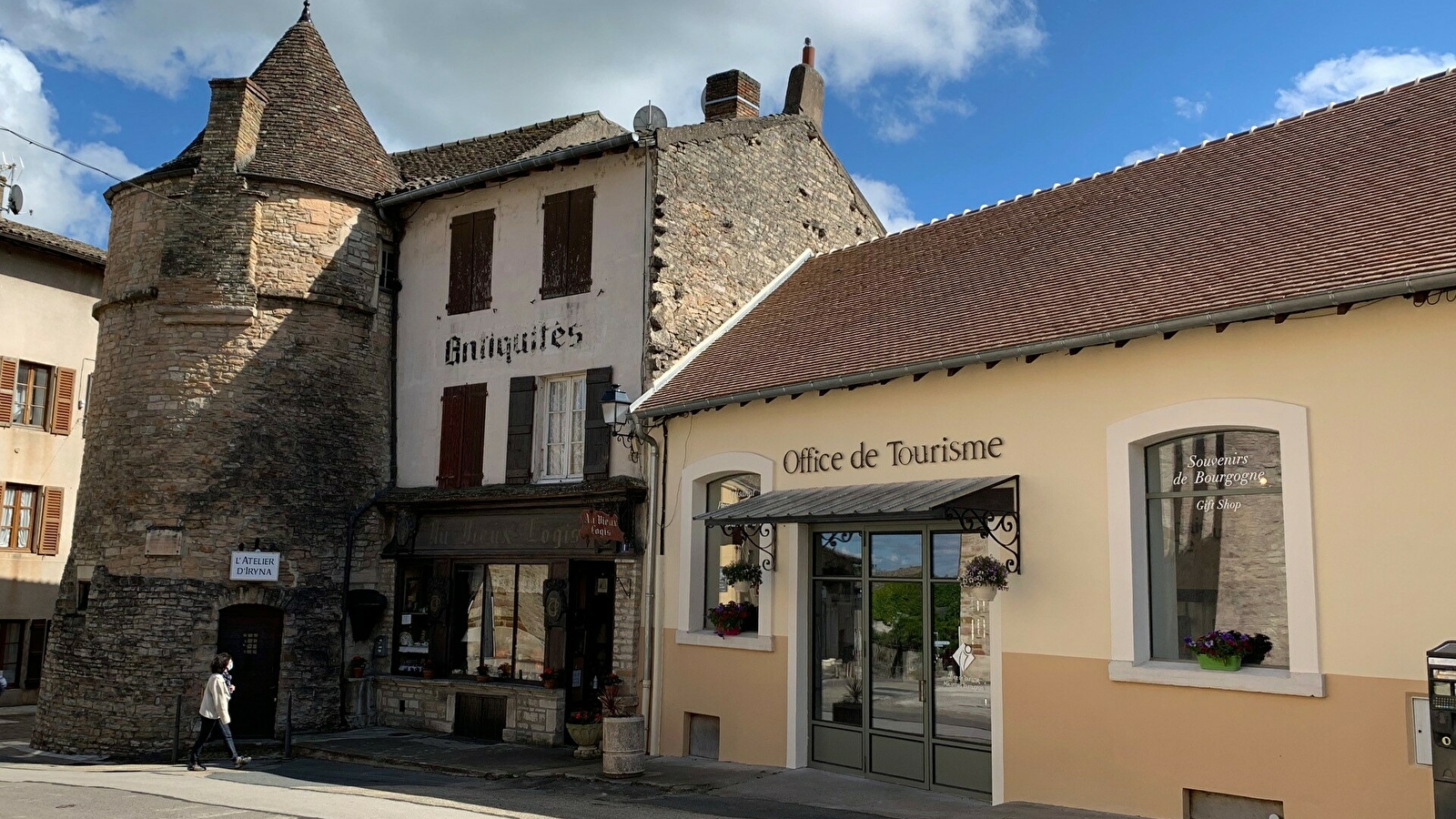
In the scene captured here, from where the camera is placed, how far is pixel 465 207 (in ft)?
55.8

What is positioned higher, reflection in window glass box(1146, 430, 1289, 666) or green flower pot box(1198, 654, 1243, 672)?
reflection in window glass box(1146, 430, 1289, 666)

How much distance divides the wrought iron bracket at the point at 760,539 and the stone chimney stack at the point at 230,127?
9294 millimetres

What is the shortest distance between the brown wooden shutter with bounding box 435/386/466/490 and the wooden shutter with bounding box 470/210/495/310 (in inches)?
51.1

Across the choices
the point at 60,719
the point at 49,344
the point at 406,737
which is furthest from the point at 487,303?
the point at 49,344

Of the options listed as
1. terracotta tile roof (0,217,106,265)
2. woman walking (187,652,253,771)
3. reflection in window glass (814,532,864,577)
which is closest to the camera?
reflection in window glass (814,532,864,577)

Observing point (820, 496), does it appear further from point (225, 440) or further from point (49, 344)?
point (49, 344)

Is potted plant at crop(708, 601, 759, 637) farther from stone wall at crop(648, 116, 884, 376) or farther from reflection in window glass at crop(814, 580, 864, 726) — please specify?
stone wall at crop(648, 116, 884, 376)

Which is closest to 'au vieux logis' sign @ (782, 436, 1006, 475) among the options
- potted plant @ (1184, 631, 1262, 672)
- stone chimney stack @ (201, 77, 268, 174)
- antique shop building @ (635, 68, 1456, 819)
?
antique shop building @ (635, 68, 1456, 819)

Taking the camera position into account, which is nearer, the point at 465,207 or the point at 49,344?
the point at 465,207

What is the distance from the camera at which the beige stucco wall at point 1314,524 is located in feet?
26.1

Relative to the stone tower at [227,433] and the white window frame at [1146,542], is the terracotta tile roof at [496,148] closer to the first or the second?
the stone tower at [227,433]

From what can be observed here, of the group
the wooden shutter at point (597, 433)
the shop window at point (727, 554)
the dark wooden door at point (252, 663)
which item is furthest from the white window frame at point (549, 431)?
the dark wooden door at point (252, 663)

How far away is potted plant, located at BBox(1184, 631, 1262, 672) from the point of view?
28.7 ft

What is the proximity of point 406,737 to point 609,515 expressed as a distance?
445 cm
